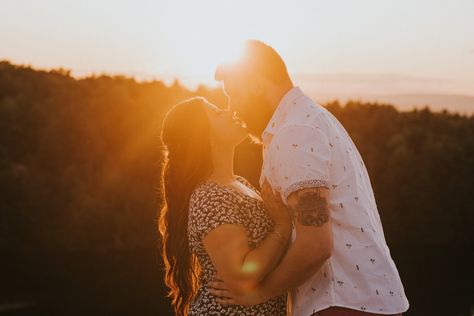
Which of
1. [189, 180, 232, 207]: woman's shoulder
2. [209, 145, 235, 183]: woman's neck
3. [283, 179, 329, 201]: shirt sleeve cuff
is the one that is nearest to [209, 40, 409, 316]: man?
[283, 179, 329, 201]: shirt sleeve cuff

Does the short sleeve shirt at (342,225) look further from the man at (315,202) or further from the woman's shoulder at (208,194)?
the woman's shoulder at (208,194)

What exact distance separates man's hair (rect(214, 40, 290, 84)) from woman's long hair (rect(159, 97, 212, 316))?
1.48 feet

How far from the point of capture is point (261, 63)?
2373 millimetres

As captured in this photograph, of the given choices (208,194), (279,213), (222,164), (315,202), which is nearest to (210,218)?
(208,194)

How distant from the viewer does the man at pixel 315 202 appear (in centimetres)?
212

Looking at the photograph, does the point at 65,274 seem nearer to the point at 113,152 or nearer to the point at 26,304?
the point at 26,304

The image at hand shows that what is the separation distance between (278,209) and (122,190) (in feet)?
78.4

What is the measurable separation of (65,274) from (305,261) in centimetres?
1953

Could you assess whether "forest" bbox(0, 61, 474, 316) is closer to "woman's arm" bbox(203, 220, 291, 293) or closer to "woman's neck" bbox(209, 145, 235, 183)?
"woman's neck" bbox(209, 145, 235, 183)

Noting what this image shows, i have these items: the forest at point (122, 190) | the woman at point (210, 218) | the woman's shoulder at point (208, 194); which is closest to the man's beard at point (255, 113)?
the woman at point (210, 218)

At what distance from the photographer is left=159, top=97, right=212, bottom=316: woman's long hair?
2.77 meters

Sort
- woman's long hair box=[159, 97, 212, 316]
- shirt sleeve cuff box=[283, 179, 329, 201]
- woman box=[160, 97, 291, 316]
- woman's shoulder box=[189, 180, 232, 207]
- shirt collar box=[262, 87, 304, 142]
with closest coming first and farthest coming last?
shirt sleeve cuff box=[283, 179, 329, 201] < shirt collar box=[262, 87, 304, 142] < woman box=[160, 97, 291, 316] < woman's shoulder box=[189, 180, 232, 207] < woman's long hair box=[159, 97, 212, 316]

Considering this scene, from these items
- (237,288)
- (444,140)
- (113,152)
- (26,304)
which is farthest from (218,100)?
(237,288)

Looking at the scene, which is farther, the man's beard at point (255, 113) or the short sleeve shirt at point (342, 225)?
the man's beard at point (255, 113)
